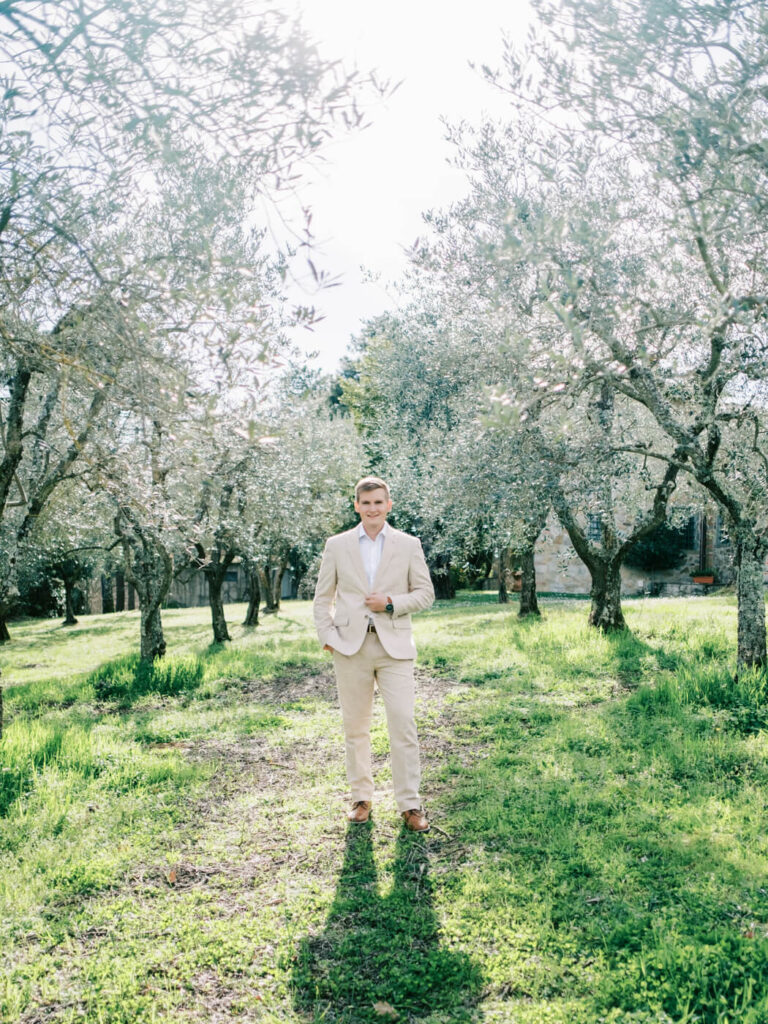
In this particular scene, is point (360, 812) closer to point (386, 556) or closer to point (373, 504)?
point (386, 556)

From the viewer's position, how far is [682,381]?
903cm

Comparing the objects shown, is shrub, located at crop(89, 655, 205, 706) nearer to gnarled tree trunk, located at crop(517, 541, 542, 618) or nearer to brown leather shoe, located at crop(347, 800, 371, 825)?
brown leather shoe, located at crop(347, 800, 371, 825)

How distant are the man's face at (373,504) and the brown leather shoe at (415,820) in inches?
80.8

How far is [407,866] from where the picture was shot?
15.6 ft

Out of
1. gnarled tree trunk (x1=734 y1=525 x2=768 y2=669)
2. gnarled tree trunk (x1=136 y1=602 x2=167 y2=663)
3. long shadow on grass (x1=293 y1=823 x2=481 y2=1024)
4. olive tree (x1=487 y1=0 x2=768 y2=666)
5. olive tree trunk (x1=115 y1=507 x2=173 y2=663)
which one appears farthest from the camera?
gnarled tree trunk (x1=136 y1=602 x2=167 y2=663)

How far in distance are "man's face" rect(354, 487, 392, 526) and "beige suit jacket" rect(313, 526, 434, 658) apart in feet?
0.50

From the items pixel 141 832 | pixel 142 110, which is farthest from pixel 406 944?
pixel 142 110

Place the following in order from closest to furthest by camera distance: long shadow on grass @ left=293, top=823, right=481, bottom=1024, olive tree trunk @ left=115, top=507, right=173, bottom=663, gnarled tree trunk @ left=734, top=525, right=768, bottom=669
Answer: long shadow on grass @ left=293, top=823, right=481, bottom=1024
gnarled tree trunk @ left=734, top=525, right=768, bottom=669
olive tree trunk @ left=115, top=507, right=173, bottom=663

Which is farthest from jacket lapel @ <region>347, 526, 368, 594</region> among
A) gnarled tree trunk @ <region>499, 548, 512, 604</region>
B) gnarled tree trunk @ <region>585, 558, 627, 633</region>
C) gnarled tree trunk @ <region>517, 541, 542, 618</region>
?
gnarled tree trunk @ <region>499, 548, 512, 604</region>

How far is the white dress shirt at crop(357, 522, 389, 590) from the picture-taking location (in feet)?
17.9

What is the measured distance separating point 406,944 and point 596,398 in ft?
32.9

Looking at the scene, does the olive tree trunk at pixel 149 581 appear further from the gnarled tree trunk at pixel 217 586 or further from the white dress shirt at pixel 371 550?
the white dress shirt at pixel 371 550

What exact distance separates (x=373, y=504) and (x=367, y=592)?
2.07 feet

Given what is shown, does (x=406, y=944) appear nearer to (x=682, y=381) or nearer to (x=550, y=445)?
(x=550, y=445)
